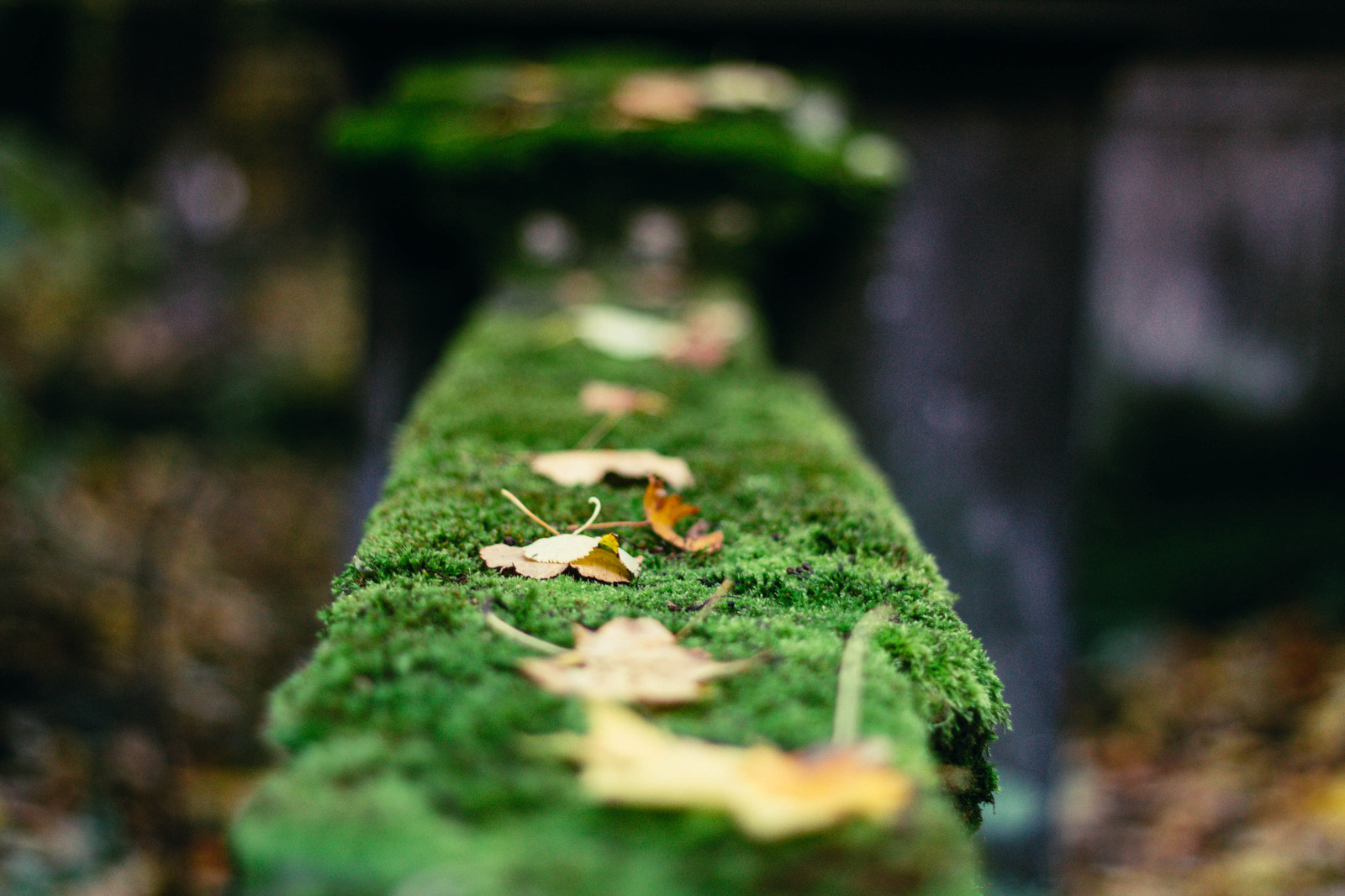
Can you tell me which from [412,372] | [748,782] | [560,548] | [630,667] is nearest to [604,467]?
[560,548]

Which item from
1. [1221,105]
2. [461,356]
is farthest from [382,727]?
[1221,105]

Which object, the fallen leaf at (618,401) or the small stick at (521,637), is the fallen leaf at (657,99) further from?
the small stick at (521,637)

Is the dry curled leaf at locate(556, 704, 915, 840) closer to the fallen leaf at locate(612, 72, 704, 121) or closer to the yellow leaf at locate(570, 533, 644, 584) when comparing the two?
the yellow leaf at locate(570, 533, 644, 584)

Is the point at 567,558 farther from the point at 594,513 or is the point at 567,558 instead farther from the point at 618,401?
the point at 618,401

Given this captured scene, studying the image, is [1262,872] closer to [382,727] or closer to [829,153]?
[829,153]

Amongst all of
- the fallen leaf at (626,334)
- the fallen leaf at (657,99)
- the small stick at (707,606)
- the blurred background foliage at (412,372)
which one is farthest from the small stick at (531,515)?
the fallen leaf at (657,99)

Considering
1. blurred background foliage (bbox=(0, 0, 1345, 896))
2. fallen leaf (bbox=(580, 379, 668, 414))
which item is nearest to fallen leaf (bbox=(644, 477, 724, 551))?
fallen leaf (bbox=(580, 379, 668, 414))
